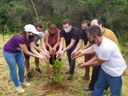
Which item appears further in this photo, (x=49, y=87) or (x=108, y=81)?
(x=49, y=87)

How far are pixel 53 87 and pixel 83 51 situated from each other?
4.21 feet

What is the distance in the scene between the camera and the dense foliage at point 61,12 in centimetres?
1392

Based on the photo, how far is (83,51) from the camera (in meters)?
5.17

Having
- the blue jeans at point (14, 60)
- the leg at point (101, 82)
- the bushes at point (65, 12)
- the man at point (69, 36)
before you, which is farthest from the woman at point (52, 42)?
the bushes at point (65, 12)

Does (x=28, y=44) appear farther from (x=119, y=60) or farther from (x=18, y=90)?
(x=119, y=60)

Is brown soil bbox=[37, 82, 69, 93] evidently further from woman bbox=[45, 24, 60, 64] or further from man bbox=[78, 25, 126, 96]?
man bbox=[78, 25, 126, 96]

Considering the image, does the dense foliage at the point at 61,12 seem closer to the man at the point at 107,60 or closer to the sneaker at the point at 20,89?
the sneaker at the point at 20,89

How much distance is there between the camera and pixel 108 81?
4.34 m

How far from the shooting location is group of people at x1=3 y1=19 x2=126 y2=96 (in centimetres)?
399

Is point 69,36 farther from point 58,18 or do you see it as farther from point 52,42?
point 58,18

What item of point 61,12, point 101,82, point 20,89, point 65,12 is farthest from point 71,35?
point 61,12

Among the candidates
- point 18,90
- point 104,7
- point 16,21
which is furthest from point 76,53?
point 16,21

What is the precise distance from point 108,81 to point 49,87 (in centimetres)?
197

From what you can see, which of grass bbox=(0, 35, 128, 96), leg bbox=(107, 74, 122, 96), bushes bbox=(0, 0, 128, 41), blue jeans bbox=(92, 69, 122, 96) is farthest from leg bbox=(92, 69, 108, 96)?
bushes bbox=(0, 0, 128, 41)
